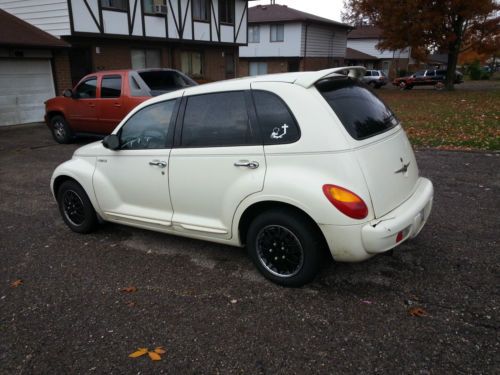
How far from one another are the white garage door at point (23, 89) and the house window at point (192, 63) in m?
8.35

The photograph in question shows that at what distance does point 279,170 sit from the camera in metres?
3.38

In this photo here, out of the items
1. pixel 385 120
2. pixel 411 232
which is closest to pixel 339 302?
pixel 411 232

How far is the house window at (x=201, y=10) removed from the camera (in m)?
22.1

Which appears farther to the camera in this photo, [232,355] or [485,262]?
[485,262]

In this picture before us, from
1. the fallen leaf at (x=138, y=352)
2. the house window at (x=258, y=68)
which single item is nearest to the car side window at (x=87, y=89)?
the fallen leaf at (x=138, y=352)

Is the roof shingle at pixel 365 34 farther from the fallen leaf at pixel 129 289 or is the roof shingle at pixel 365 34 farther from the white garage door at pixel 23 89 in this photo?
the fallen leaf at pixel 129 289

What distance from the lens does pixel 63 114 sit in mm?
11266

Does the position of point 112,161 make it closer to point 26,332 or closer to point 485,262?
point 26,332

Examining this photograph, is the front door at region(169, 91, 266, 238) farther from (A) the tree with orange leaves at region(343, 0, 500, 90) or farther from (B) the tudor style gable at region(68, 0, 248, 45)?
(A) the tree with orange leaves at region(343, 0, 500, 90)

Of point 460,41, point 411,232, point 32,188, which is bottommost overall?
point 32,188

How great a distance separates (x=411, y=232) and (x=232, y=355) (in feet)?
5.77

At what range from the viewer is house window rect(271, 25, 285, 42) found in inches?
1412

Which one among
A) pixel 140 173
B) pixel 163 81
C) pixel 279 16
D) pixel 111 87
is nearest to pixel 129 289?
pixel 140 173

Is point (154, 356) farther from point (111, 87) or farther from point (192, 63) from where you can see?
point (192, 63)
